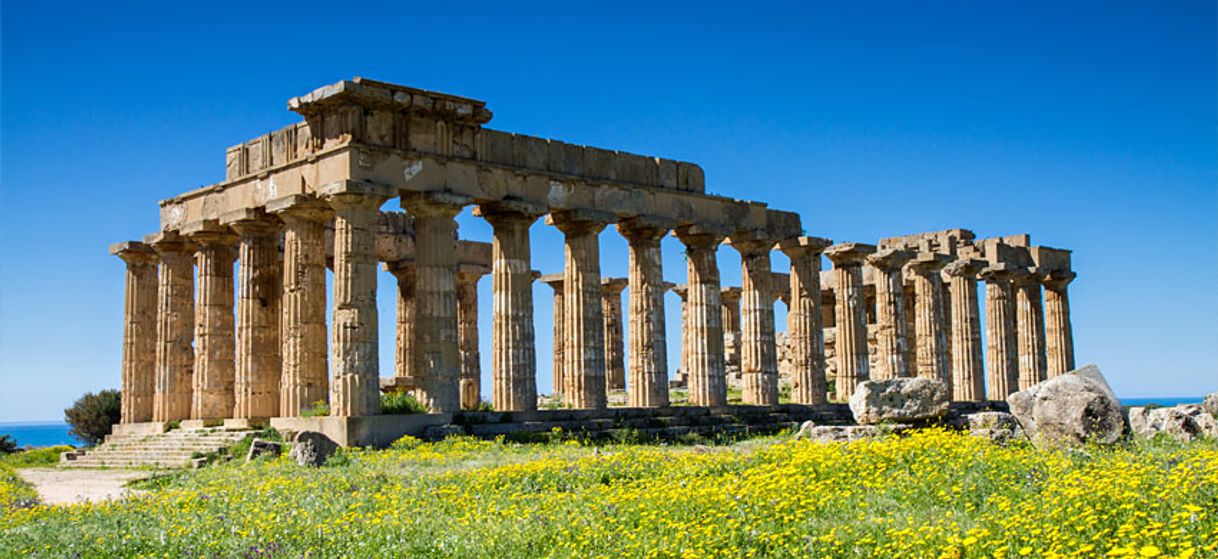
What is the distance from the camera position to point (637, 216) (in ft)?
114

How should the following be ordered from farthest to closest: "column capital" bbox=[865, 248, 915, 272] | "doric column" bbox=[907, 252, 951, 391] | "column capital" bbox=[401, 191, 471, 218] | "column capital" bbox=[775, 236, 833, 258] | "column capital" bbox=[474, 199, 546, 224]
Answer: "doric column" bbox=[907, 252, 951, 391], "column capital" bbox=[865, 248, 915, 272], "column capital" bbox=[775, 236, 833, 258], "column capital" bbox=[474, 199, 546, 224], "column capital" bbox=[401, 191, 471, 218]

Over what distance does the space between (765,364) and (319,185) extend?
47.9 ft

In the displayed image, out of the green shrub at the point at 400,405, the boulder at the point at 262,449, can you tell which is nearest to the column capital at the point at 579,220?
the green shrub at the point at 400,405

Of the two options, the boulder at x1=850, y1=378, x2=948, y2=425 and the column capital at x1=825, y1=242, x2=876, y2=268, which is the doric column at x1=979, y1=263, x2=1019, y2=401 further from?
the boulder at x1=850, y1=378, x2=948, y2=425

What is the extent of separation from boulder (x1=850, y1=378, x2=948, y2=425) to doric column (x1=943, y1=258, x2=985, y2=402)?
2227cm

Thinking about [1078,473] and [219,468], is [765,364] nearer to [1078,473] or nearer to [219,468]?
[219,468]

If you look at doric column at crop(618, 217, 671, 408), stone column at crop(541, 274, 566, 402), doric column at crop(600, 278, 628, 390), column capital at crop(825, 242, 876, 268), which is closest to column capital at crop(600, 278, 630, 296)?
doric column at crop(600, 278, 628, 390)

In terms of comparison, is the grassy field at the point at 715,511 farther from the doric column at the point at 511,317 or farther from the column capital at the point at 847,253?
the column capital at the point at 847,253

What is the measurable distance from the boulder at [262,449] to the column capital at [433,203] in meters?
6.55

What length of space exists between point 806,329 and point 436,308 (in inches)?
535

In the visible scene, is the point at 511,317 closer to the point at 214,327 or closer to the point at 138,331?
the point at 214,327

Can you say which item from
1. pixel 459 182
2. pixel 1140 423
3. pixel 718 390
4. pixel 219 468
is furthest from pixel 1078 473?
pixel 718 390

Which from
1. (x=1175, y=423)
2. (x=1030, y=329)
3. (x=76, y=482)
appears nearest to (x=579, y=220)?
(x=76, y=482)

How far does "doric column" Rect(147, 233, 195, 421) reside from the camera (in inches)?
1344
